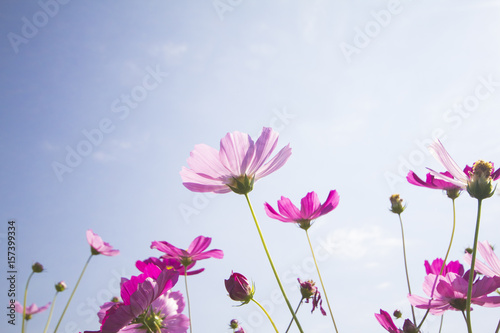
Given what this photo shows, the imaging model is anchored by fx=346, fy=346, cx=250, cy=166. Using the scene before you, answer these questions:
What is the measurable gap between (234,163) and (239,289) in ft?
0.77

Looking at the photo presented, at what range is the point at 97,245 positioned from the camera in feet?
7.04

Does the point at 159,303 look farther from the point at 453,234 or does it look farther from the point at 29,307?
the point at 29,307

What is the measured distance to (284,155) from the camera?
63cm

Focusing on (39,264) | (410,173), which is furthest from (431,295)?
(39,264)

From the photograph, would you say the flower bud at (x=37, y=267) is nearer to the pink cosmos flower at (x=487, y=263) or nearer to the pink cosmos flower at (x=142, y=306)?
the pink cosmos flower at (x=142, y=306)

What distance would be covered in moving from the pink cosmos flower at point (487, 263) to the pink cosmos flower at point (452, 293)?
17 mm

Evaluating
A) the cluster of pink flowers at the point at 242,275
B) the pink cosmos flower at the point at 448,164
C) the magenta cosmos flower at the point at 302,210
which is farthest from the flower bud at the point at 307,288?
the pink cosmos flower at the point at 448,164

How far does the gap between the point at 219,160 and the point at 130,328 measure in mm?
329

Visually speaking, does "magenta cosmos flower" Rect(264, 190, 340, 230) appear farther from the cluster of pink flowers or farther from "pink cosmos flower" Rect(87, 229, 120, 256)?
"pink cosmos flower" Rect(87, 229, 120, 256)

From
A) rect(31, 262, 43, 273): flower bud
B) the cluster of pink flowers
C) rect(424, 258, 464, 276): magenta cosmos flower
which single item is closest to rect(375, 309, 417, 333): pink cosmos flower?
the cluster of pink flowers

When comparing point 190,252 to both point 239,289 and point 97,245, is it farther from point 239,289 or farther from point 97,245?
point 97,245

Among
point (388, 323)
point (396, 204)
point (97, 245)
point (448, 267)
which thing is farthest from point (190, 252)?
point (97, 245)

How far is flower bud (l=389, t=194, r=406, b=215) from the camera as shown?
1458 mm

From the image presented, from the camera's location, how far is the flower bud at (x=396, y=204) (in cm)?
146
